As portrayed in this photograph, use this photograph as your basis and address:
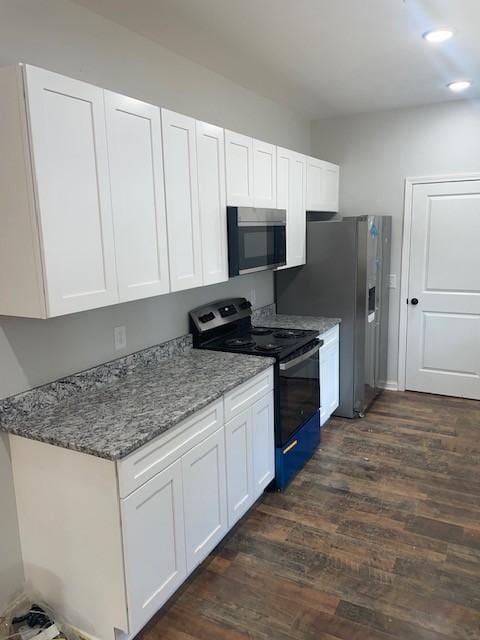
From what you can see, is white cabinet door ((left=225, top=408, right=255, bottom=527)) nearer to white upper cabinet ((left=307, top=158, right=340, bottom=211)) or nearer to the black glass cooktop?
the black glass cooktop

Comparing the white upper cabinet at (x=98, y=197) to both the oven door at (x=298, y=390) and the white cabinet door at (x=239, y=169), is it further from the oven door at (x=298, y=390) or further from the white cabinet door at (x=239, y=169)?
the oven door at (x=298, y=390)

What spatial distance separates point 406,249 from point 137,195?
10.3 ft

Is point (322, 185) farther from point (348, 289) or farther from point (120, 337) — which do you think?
point (120, 337)

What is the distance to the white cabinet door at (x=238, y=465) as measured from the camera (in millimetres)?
2455

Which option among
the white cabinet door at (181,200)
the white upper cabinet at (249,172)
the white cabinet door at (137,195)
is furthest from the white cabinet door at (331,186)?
the white cabinet door at (137,195)

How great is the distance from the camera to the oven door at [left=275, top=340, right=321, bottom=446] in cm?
293

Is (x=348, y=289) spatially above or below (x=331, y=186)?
below

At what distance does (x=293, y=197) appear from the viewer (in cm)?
367

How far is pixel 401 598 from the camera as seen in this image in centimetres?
216

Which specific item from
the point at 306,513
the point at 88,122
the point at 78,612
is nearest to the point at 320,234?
the point at 306,513

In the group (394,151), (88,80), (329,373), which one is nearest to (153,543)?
(88,80)

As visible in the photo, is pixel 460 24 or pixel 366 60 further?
pixel 366 60

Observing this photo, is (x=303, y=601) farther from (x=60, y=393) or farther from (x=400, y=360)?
(x=400, y=360)

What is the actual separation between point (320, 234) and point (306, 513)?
214 cm
